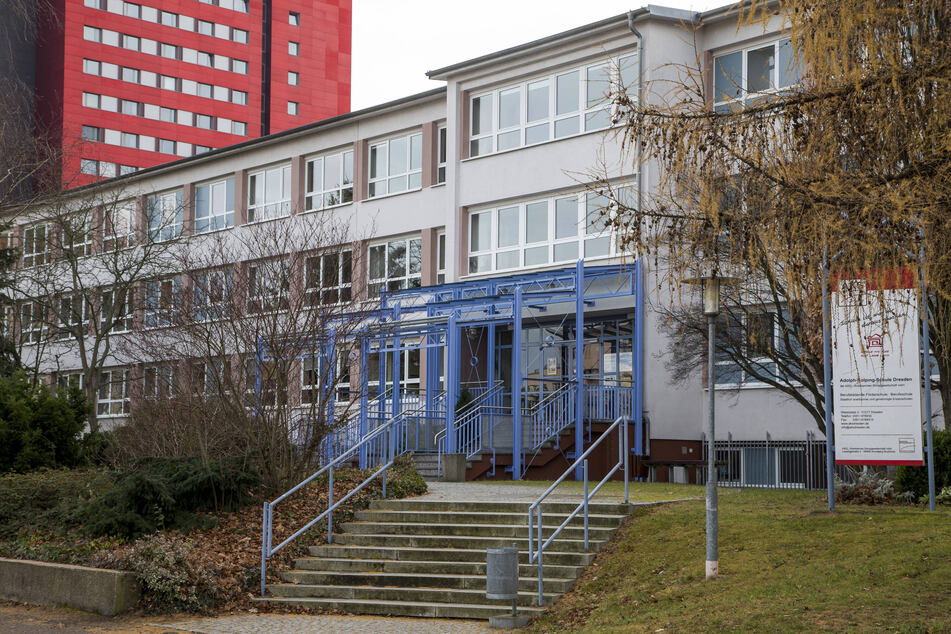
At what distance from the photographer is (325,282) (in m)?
19.9

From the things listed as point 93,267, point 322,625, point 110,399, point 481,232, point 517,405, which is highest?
point 481,232

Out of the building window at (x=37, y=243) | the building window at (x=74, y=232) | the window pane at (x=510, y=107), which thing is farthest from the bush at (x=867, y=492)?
the building window at (x=74, y=232)

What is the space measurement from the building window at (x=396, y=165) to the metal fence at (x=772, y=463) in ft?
40.1

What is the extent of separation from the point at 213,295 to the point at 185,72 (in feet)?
196

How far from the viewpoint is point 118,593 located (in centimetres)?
1319

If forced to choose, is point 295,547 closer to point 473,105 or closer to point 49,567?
point 49,567

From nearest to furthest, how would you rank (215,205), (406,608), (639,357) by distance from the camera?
(406,608) → (639,357) → (215,205)

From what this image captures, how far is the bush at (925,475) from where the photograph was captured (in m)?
15.4

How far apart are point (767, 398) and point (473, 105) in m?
11.5

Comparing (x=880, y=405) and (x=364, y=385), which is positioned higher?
(x=364, y=385)

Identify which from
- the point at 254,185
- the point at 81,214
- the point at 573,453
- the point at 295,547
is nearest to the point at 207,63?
the point at 254,185

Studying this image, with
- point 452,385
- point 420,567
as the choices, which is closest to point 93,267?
point 452,385

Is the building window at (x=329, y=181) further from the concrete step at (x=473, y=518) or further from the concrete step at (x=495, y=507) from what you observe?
the concrete step at (x=473, y=518)

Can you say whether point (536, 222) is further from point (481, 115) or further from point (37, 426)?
point (37, 426)
